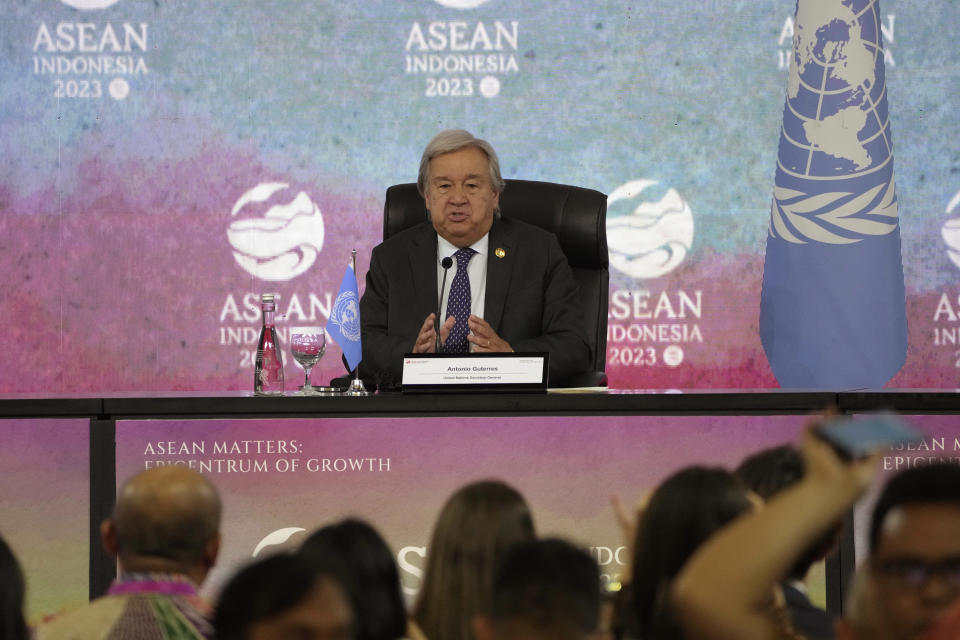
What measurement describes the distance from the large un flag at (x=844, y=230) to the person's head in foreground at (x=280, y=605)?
3323 mm

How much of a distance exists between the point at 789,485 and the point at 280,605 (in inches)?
36.0

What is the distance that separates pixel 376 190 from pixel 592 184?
0.90 m

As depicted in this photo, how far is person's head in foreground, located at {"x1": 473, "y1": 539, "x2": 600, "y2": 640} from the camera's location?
1117 mm

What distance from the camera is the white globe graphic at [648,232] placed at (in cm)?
509

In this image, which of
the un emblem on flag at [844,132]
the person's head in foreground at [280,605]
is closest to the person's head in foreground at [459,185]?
the un emblem on flag at [844,132]

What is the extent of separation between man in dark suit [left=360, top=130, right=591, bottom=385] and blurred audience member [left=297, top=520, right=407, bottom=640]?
2.23 m

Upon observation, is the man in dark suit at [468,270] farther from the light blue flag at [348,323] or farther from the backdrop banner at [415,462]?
the backdrop banner at [415,462]

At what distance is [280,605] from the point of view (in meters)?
1.01

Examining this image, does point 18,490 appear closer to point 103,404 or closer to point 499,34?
point 103,404

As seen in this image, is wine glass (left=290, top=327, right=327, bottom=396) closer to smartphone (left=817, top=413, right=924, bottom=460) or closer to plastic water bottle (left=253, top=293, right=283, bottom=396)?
plastic water bottle (left=253, top=293, right=283, bottom=396)

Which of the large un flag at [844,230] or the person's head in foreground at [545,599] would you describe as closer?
the person's head in foreground at [545,599]

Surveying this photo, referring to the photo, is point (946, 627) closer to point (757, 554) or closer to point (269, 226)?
point (757, 554)

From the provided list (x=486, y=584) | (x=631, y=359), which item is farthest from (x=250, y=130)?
(x=486, y=584)

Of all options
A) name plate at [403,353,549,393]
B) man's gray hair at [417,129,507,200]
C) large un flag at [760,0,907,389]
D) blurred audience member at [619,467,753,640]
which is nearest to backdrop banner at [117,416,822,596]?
name plate at [403,353,549,393]
